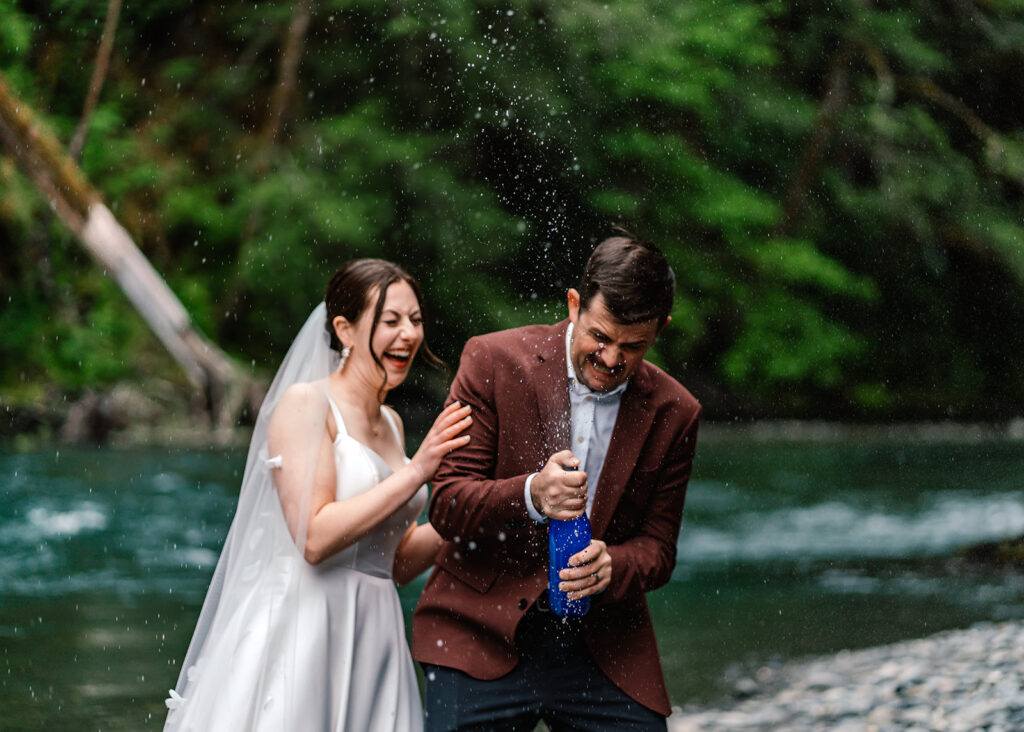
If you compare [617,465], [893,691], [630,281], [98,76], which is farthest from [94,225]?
[630,281]

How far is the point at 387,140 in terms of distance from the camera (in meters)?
19.5

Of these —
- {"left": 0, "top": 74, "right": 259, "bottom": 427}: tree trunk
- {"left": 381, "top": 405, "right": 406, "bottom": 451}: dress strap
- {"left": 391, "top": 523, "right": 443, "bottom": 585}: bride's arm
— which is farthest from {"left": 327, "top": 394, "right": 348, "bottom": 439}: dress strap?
{"left": 0, "top": 74, "right": 259, "bottom": 427}: tree trunk

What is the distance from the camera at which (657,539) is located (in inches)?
114

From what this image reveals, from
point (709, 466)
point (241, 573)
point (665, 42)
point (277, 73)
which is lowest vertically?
point (241, 573)

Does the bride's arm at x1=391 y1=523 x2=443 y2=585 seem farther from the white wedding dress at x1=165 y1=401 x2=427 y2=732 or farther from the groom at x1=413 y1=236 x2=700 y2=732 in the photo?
the groom at x1=413 y1=236 x2=700 y2=732

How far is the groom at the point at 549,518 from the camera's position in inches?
107

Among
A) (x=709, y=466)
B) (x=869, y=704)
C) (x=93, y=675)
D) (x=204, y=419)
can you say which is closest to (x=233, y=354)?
(x=204, y=419)

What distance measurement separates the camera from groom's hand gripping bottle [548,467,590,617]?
267 centimetres

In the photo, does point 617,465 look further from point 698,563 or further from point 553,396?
point 698,563

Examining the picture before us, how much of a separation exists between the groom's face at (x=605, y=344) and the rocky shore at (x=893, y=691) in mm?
4996

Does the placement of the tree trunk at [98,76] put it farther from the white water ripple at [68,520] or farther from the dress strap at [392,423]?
the dress strap at [392,423]

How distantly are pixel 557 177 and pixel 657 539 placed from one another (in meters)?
19.5

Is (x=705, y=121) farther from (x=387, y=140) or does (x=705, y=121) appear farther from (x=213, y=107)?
(x=213, y=107)

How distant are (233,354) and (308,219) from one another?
A: 289 centimetres
